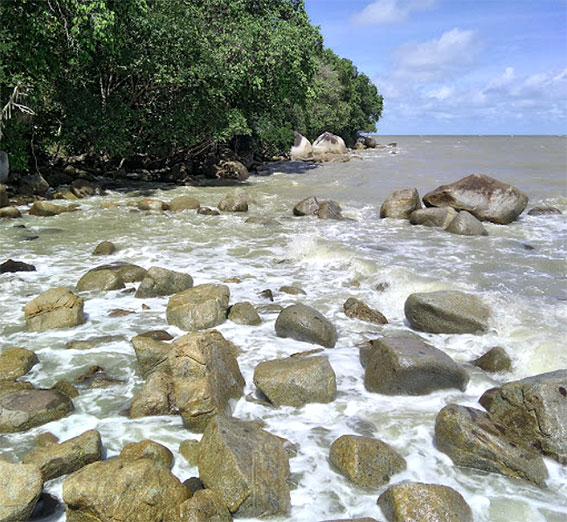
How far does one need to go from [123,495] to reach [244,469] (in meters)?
0.82

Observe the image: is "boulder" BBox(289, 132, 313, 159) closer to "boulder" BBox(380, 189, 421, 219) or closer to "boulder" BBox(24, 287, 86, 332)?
"boulder" BBox(380, 189, 421, 219)

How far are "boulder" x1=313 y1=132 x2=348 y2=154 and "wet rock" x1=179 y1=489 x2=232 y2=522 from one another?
1568 inches

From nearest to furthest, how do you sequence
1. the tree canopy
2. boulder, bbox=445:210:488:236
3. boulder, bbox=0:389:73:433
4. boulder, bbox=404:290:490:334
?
boulder, bbox=0:389:73:433
boulder, bbox=404:290:490:334
boulder, bbox=445:210:488:236
the tree canopy

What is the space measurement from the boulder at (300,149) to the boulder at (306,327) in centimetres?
3313

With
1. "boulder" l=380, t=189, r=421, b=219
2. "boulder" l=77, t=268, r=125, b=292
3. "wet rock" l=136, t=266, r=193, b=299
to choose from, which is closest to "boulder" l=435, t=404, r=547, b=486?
"wet rock" l=136, t=266, r=193, b=299

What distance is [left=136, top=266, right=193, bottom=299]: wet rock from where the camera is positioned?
8008 mm

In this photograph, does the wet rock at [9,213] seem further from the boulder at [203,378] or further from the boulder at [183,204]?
the boulder at [203,378]

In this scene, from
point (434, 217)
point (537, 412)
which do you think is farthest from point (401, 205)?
point (537, 412)

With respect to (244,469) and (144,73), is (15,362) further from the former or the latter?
(144,73)

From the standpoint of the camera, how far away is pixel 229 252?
11.3m

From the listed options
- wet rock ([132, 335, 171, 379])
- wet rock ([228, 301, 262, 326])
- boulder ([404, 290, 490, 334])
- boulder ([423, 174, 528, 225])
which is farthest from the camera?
boulder ([423, 174, 528, 225])

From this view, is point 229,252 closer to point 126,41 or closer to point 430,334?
point 430,334

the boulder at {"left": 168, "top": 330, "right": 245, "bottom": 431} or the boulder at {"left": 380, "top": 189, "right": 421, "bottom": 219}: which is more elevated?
the boulder at {"left": 380, "top": 189, "right": 421, "bottom": 219}

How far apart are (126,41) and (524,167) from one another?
2592cm
